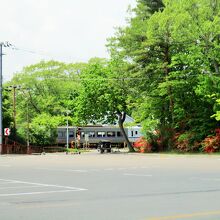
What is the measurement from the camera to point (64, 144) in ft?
281

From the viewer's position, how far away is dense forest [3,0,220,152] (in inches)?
1933

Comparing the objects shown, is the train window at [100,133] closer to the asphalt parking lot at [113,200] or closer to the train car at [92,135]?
the train car at [92,135]

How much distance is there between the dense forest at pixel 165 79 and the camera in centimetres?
4909

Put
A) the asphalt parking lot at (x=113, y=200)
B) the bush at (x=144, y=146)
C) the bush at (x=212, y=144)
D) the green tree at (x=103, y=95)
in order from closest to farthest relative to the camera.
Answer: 1. the asphalt parking lot at (x=113, y=200)
2. the bush at (x=212, y=144)
3. the bush at (x=144, y=146)
4. the green tree at (x=103, y=95)

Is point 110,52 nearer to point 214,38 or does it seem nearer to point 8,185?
point 214,38

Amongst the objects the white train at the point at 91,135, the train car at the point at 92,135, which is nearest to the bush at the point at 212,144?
the white train at the point at 91,135

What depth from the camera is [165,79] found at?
5394 cm

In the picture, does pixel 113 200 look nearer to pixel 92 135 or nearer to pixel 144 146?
pixel 144 146

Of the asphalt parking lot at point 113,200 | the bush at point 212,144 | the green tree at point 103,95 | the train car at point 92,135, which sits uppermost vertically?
the green tree at point 103,95

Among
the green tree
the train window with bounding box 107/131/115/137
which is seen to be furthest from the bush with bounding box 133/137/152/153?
the train window with bounding box 107/131/115/137

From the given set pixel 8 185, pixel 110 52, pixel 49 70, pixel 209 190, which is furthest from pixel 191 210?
pixel 49 70

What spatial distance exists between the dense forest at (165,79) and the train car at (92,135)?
13.8m

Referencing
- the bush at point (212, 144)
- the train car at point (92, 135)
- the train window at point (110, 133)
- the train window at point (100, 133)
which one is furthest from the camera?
the train window at point (110, 133)

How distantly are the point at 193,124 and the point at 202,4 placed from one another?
39.7 feet
